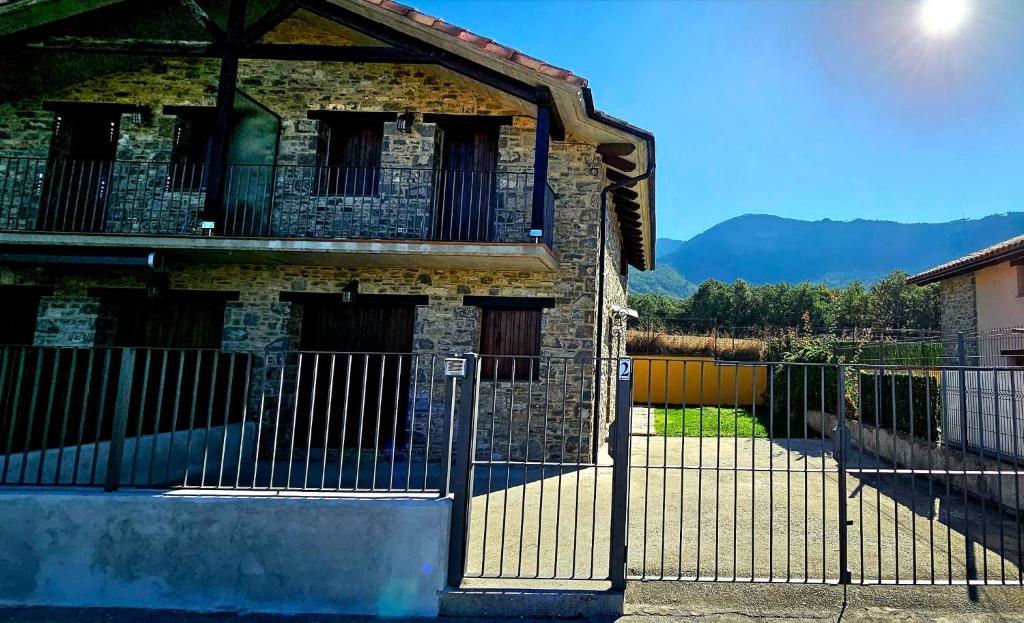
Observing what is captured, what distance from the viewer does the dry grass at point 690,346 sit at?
2144 cm

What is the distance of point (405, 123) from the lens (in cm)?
964

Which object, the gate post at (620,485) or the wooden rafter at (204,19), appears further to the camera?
the wooden rafter at (204,19)

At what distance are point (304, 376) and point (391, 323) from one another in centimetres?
184

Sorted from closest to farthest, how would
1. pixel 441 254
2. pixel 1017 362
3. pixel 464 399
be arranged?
1. pixel 464 399
2. pixel 441 254
3. pixel 1017 362

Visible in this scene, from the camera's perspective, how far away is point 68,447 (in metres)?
6.46

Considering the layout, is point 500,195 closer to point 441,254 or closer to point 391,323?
point 441,254

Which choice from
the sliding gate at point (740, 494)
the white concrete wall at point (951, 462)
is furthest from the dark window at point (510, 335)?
the white concrete wall at point (951, 462)

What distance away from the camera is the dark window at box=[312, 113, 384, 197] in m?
9.83

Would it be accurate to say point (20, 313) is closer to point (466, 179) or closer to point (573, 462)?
point (466, 179)

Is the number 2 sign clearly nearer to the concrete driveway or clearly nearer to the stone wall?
the concrete driveway

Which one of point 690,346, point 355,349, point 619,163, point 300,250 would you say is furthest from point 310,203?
point 690,346

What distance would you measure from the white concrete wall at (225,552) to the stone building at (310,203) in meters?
5.12

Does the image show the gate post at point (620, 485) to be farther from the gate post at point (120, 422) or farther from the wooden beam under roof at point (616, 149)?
the wooden beam under roof at point (616, 149)

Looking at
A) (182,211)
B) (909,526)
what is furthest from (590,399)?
(182,211)
